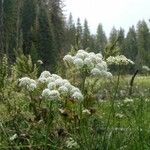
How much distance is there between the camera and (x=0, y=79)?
6.95m

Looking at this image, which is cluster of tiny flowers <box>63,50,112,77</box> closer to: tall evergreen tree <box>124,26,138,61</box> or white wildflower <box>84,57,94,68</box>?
white wildflower <box>84,57,94,68</box>

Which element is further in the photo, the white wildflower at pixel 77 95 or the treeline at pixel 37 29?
the treeline at pixel 37 29

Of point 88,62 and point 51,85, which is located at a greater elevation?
point 88,62

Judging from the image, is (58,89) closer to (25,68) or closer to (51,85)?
(51,85)

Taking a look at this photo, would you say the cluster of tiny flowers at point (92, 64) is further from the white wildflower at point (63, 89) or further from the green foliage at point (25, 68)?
the green foliage at point (25, 68)

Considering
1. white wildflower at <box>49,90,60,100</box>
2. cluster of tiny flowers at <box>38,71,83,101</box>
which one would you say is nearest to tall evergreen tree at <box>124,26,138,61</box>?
cluster of tiny flowers at <box>38,71,83,101</box>

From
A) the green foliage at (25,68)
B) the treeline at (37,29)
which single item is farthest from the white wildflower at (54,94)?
the treeline at (37,29)

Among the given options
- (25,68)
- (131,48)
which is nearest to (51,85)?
(25,68)

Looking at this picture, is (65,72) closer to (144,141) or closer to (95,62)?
(144,141)

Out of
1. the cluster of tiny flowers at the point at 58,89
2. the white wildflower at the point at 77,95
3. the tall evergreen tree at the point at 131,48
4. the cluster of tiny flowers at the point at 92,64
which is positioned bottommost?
the tall evergreen tree at the point at 131,48

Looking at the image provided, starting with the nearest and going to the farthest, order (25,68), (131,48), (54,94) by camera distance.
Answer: (54,94)
(25,68)
(131,48)

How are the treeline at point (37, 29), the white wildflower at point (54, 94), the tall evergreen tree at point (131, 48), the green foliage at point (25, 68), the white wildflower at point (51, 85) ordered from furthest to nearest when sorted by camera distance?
1. the tall evergreen tree at point (131, 48)
2. the treeline at point (37, 29)
3. the green foliage at point (25, 68)
4. the white wildflower at point (51, 85)
5. the white wildflower at point (54, 94)

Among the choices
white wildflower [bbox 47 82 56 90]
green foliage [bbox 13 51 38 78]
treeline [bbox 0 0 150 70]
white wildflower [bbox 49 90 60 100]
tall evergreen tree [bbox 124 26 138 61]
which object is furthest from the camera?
tall evergreen tree [bbox 124 26 138 61]

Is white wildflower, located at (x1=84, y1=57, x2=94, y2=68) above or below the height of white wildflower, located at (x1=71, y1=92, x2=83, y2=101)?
above
